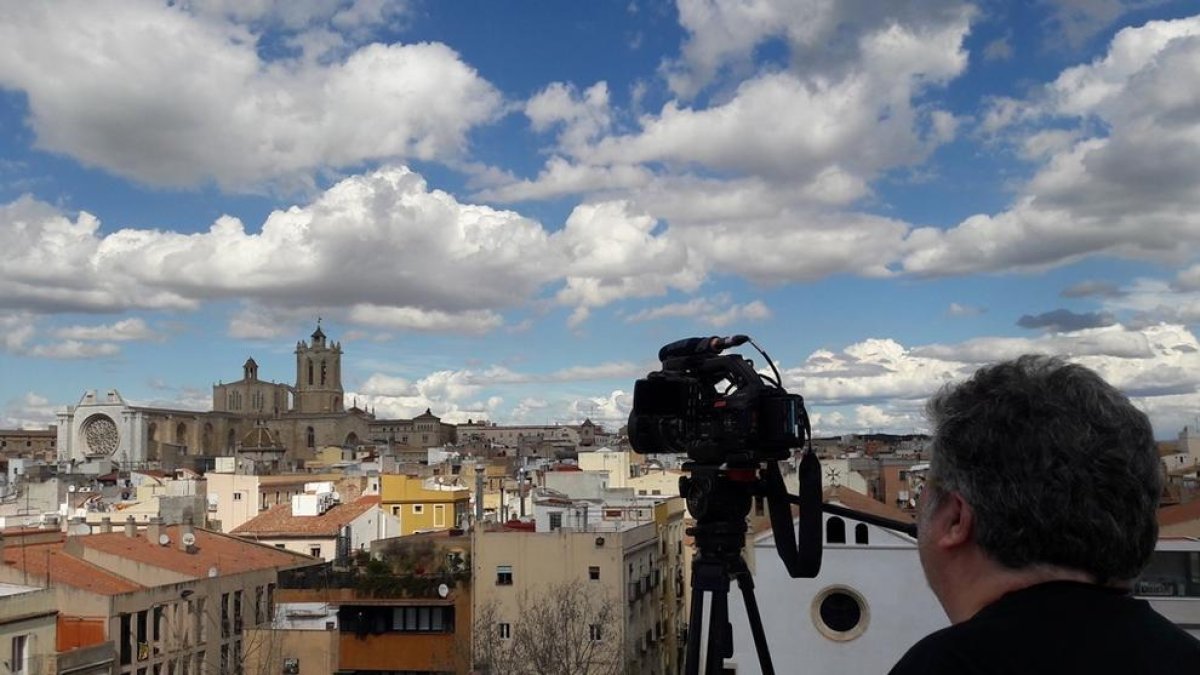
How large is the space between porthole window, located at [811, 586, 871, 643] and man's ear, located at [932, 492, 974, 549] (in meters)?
16.1

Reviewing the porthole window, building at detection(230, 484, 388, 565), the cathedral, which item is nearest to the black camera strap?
the porthole window

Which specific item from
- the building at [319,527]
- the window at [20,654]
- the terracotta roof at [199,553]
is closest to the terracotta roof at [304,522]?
the building at [319,527]

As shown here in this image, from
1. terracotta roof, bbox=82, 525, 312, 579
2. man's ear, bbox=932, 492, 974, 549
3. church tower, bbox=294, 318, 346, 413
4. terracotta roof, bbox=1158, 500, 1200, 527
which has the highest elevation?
church tower, bbox=294, 318, 346, 413

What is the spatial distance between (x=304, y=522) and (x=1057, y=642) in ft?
112

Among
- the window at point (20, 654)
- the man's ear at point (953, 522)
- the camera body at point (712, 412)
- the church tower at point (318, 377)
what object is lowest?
the window at point (20, 654)

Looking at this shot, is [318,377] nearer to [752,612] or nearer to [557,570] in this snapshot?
[557,570]

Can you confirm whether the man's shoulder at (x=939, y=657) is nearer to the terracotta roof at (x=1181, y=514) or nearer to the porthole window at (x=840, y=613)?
the porthole window at (x=840, y=613)

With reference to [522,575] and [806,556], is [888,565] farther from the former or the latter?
[806,556]

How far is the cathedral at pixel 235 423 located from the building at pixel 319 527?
175ft

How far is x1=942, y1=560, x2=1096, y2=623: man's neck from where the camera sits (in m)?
1.76

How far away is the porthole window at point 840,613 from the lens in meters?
17.2

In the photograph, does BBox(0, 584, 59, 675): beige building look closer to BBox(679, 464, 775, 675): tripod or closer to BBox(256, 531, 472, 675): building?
BBox(256, 531, 472, 675): building

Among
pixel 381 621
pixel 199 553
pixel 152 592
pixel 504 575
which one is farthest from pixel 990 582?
pixel 199 553

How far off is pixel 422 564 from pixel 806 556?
22622 millimetres
